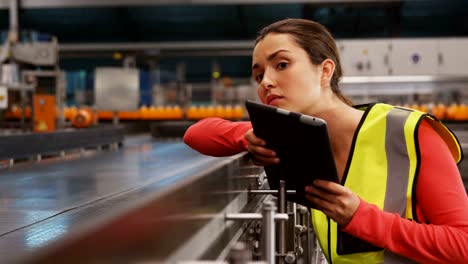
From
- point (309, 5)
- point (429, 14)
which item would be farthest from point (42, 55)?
point (429, 14)

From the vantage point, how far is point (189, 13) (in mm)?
18938

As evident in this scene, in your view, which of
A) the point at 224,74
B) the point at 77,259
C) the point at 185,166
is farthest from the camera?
the point at 224,74

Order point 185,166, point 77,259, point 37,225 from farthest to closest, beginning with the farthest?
point 185,166, point 37,225, point 77,259

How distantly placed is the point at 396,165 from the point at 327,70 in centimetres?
28

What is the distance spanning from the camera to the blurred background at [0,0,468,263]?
0.93m

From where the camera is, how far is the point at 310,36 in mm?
1274

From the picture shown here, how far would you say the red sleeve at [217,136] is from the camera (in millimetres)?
1573

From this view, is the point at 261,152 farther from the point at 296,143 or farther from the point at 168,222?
the point at 168,222

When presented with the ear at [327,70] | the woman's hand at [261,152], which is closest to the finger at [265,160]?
the woman's hand at [261,152]

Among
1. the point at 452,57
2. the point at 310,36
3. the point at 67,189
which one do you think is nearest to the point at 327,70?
the point at 310,36

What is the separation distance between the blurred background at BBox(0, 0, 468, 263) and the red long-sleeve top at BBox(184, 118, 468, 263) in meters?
0.34

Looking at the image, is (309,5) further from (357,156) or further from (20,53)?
(357,156)

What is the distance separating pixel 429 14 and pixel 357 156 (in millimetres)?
18725

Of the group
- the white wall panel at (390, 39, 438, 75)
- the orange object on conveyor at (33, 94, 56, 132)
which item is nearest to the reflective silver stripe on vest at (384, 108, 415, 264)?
the orange object on conveyor at (33, 94, 56, 132)
